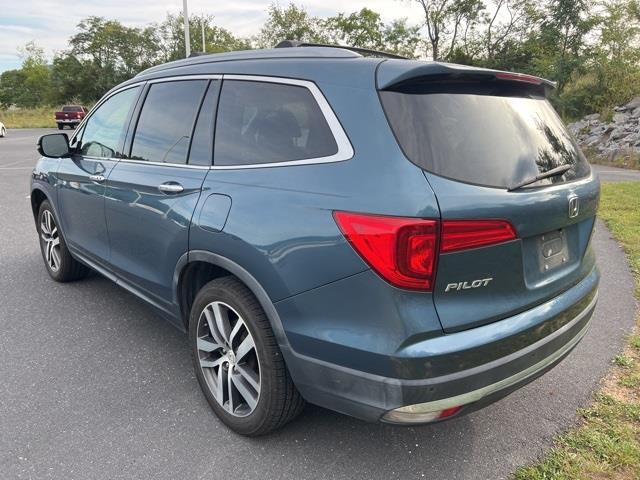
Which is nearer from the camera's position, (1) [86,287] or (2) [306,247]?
(2) [306,247]

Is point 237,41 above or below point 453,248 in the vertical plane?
above

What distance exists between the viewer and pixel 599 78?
24938mm

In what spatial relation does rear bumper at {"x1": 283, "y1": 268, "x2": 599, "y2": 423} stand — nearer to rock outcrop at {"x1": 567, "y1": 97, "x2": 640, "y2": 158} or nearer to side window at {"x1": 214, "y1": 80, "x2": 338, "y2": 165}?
side window at {"x1": 214, "y1": 80, "x2": 338, "y2": 165}

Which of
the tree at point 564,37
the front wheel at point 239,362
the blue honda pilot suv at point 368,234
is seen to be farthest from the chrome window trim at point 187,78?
the tree at point 564,37

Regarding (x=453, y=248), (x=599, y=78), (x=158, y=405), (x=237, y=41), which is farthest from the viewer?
(x=237, y=41)

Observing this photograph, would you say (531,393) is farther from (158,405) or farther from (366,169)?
(158,405)

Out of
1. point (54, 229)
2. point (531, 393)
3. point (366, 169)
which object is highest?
point (366, 169)

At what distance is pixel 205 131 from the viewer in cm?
273

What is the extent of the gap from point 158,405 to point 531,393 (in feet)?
7.08

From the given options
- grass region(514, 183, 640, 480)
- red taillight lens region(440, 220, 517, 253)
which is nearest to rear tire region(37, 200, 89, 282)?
red taillight lens region(440, 220, 517, 253)

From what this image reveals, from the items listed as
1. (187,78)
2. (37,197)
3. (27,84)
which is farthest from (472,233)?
(27,84)

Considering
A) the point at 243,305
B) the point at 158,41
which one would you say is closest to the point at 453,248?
the point at 243,305

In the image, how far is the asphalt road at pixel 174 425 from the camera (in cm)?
233

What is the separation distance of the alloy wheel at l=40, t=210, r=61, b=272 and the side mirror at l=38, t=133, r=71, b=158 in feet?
2.42
